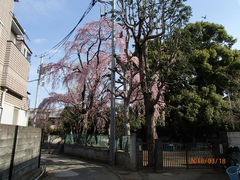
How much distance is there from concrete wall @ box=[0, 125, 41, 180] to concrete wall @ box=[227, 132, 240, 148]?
8.89 meters

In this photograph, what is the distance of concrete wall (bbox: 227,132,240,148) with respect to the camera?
9000 mm

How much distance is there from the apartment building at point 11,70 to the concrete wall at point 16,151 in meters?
2.66

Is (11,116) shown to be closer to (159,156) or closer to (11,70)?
(11,70)

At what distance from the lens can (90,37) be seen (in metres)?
16.3

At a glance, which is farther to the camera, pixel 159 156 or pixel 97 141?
pixel 97 141

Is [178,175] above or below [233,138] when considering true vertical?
below

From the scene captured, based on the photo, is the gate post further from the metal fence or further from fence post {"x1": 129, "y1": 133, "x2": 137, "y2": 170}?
the metal fence

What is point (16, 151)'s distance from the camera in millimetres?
5203

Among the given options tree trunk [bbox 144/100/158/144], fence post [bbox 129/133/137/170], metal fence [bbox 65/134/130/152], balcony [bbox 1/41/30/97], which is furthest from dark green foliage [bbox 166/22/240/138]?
balcony [bbox 1/41/30/97]

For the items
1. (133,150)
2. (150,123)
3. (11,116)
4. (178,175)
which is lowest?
(178,175)

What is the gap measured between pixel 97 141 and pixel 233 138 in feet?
30.4

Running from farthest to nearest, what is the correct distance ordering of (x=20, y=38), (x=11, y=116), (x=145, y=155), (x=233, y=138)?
1. (x=20, y=38)
2. (x=145, y=155)
3. (x=11, y=116)
4. (x=233, y=138)
